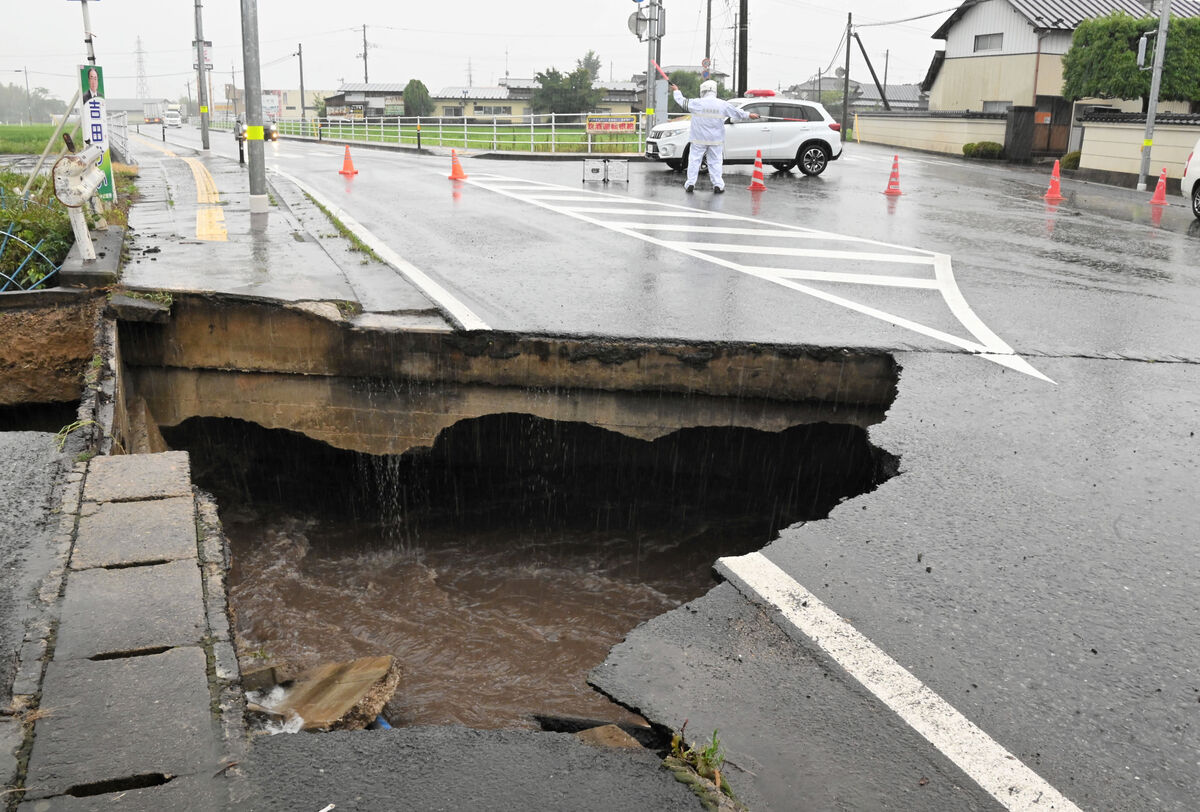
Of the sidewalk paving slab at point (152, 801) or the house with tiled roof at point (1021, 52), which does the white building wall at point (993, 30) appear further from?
the sidewalk paving slab at point (152, 801)

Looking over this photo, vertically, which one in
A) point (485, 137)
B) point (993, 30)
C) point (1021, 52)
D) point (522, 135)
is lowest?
point (522, 135)

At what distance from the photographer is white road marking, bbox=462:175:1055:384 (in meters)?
6.53

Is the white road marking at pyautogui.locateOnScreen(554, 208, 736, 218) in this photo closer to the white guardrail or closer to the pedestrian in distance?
the pedestrian in distance

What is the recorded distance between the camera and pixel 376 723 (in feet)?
11.7

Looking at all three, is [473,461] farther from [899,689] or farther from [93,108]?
[93,108]

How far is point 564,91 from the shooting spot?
206 ft

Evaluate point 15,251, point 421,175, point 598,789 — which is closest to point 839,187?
point 421,175

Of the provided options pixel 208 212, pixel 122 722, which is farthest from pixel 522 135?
pixel 122 722

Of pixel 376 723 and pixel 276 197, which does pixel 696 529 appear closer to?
pixel 376 723

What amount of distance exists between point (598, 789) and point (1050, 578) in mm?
1998

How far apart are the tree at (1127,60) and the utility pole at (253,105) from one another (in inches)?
977

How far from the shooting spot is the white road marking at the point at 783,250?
6527 millimetres

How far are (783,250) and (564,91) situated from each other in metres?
55.8

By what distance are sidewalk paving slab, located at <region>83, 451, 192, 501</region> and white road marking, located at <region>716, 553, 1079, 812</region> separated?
2.24 meters
